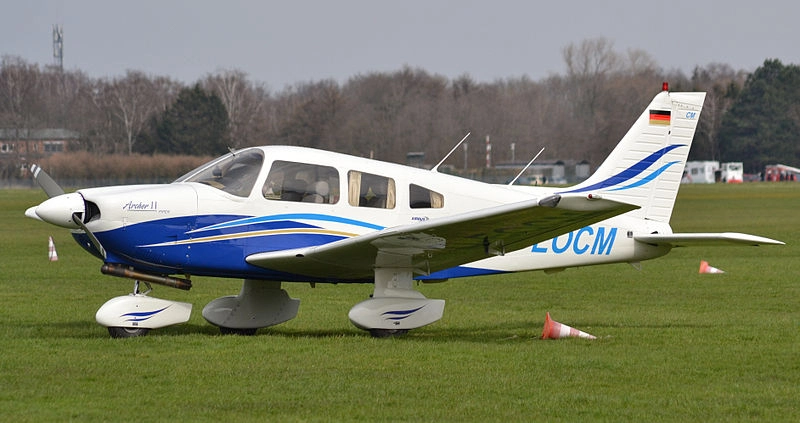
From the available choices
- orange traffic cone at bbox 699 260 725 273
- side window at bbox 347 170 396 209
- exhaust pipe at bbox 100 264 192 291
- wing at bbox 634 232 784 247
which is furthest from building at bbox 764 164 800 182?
exhaust pipe at bbox 100 264 192 291

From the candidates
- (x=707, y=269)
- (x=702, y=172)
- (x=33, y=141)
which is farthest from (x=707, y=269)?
(x=702, y=172)

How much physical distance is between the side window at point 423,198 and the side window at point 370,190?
20 centimetres

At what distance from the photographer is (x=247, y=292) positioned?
472 inches

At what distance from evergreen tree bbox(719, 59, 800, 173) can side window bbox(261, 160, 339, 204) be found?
101 m

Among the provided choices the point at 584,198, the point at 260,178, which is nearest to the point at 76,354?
the point at 260,178

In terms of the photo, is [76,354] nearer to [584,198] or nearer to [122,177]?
[584,198]

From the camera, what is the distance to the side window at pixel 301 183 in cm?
1118

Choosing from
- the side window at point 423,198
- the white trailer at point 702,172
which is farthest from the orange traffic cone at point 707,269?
the white trailer at point 702,172

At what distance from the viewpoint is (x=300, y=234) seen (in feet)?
36.8

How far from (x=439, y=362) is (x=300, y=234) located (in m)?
2.27

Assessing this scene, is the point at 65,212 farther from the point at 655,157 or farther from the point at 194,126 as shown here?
the point at 194,126

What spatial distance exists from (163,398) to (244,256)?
3218 millimetres

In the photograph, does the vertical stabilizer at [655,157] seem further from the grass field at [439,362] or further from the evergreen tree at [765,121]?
the evergreen tree at [765,121]

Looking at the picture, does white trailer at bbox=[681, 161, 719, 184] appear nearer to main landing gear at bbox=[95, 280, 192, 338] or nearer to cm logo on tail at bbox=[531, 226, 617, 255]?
cm logo on tail at bbox=[531, 226, 617, 255]
